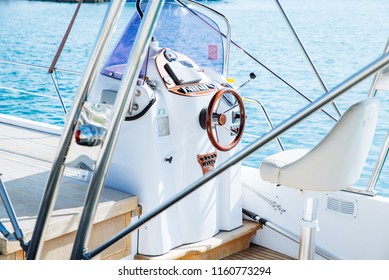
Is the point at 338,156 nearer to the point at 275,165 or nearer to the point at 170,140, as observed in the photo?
the point at 275,165

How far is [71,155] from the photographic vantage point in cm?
155

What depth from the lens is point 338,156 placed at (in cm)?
189

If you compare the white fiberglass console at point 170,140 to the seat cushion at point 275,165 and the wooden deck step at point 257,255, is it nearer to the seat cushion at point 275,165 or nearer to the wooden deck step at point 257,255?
the wooden deck step at point 257,255

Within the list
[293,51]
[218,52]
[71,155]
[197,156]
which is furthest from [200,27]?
[293,51]

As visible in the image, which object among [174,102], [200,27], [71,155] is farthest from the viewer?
[200,27]

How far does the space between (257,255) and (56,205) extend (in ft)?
3.43

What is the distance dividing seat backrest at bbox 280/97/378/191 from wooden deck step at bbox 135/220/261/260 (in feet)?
2.84

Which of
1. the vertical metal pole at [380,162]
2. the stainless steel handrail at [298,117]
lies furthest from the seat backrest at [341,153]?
the vertical metal pole at [380,162]

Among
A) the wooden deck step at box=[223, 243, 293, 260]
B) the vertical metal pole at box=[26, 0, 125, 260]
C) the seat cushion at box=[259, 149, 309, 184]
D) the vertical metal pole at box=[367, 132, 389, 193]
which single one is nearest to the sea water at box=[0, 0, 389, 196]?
the vertical metal pole at box=[367, 132, 389, 193]

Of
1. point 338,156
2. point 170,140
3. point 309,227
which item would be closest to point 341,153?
point 338,156

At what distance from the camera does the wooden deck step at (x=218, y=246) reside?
8.74 feet

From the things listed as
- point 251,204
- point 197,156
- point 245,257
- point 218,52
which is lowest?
point 245,257

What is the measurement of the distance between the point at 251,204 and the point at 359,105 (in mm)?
1350

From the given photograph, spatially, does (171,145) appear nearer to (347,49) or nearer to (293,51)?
(293,51)
